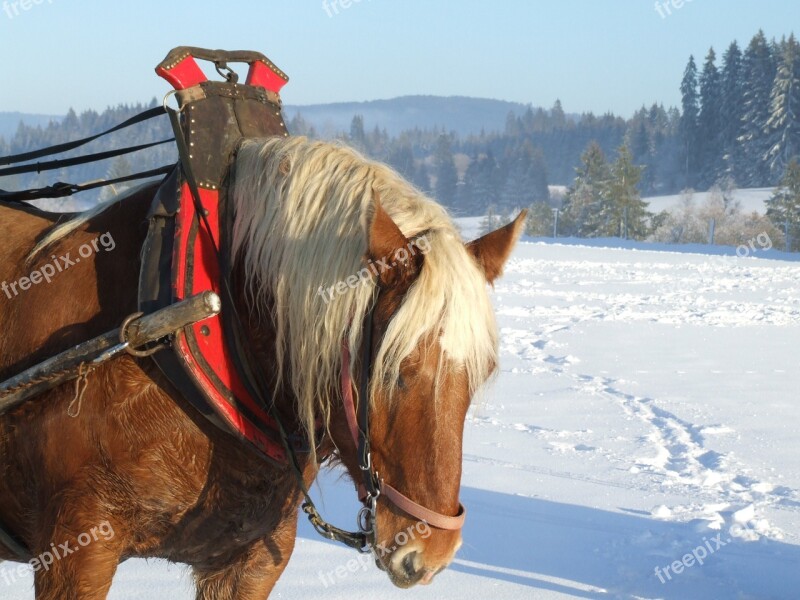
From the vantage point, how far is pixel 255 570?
7.66ft

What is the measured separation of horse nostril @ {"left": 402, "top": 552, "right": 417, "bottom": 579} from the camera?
183 cm

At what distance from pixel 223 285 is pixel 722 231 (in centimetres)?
3987

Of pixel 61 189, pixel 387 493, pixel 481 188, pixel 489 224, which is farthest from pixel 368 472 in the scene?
pixel 481 188

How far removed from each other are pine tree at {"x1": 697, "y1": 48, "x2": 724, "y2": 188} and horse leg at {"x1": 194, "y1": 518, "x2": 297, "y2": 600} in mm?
66953

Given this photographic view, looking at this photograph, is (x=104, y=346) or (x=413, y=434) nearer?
(x=413, y=434)

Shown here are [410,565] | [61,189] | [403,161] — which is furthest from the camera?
[403,161]

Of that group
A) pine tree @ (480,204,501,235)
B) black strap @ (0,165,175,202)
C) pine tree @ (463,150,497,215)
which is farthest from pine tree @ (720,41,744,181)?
black strap @ (0,165,175,202)

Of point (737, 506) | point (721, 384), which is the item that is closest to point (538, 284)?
point (721, 384)

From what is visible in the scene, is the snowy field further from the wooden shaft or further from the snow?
the snow

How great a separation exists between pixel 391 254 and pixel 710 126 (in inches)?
2744

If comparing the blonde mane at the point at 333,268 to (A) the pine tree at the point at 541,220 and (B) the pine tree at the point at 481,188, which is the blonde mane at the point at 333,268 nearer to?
(A) the pine tree at the point at 541,220

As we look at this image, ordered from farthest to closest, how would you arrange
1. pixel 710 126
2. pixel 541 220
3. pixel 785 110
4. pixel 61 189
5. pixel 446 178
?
pixel 446 178
pixel 710 126
pixel 785 110
pixel 541 220
pixel 61 189

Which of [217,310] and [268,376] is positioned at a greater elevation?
[217,310]

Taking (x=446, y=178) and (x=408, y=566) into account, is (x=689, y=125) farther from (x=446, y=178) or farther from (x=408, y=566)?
(x=408, y=566)
